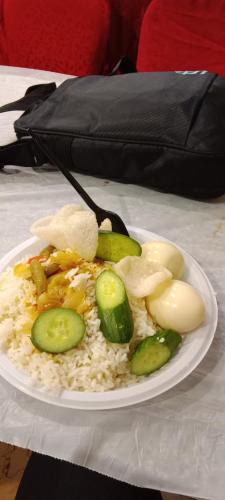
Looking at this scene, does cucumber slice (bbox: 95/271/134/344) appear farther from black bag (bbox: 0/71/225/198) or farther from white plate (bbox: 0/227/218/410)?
black bag (bbox: 0/71/225/198)

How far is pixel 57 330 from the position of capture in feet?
1.83

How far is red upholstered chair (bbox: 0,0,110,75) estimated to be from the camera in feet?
4.90

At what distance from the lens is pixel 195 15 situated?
4.24 feet

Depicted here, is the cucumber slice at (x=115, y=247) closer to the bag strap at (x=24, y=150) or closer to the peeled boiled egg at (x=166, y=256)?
the peeled boiled egg at (x=166, y=256)

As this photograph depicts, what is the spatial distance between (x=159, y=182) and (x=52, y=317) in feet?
1.57

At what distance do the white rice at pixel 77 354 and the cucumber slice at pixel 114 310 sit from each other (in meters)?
0.02

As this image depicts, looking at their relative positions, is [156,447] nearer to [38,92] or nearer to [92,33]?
[38,92]

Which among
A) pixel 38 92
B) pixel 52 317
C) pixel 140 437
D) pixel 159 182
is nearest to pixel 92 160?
pixel 159 182

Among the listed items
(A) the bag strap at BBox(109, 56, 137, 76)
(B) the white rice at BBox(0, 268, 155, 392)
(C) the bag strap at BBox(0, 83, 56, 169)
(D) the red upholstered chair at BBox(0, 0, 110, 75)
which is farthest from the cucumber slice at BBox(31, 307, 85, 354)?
(D) the red upholstered chair at BBox(0, 0, 110, 75)

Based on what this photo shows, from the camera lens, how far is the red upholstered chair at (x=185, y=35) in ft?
4.18

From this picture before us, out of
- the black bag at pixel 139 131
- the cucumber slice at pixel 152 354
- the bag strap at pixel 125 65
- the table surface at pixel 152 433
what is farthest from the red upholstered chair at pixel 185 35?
the cucumber slice at pixel 152 354

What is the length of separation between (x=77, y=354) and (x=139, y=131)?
51 centimetres

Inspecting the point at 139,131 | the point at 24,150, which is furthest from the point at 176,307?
the point at 24,150

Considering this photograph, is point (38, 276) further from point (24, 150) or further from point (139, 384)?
point (24, 150)
